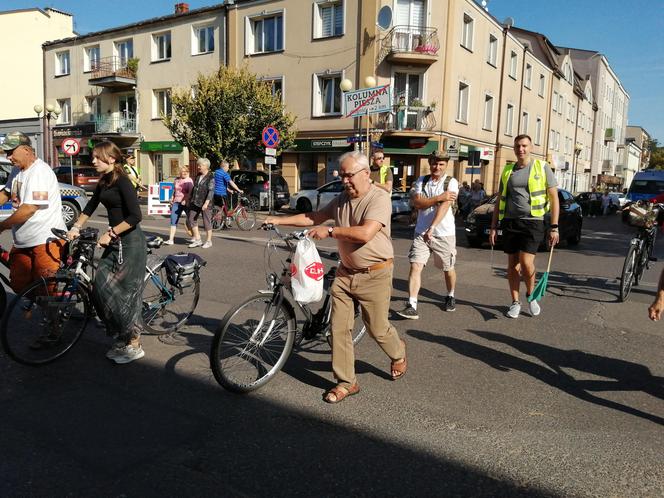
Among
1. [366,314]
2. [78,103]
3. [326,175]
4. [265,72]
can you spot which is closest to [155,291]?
[366,314]

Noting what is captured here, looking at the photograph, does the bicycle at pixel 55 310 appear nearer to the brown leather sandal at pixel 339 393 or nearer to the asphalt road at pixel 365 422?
the asphalt road at pixel 365 422

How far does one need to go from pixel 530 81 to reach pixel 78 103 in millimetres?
28928

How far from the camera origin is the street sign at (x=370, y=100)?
14.4 meters

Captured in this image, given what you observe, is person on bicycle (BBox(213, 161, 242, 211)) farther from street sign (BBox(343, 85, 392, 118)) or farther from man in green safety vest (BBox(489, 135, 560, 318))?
man in green safety vest (BBox(489, 135, 560, 318))

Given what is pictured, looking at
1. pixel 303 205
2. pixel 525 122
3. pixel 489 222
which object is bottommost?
pixel 303 205

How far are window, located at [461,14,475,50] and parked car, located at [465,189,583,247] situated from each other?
14994mm

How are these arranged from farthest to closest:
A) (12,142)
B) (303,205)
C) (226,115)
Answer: (226,115) < (303,205) < (12,142)

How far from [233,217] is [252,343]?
10395 mm

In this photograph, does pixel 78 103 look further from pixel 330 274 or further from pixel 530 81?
pixel 330 274

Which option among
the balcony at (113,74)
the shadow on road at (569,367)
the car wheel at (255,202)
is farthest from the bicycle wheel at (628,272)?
the balcony at (113,74)

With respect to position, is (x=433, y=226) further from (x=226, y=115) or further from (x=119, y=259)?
(x=226, y=115)

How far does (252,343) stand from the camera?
150 inches

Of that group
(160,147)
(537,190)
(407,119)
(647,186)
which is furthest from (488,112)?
(537,190)

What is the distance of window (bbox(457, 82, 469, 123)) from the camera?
25.9 meters
